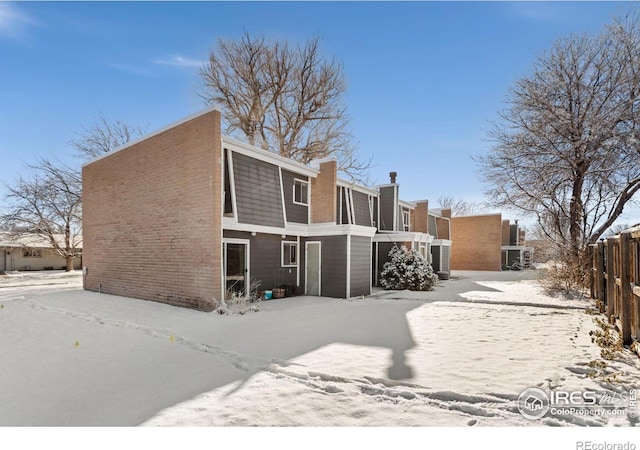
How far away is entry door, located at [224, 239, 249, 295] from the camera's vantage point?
11.2 meters

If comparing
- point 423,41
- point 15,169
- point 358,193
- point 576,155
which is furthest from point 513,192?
point 15,169

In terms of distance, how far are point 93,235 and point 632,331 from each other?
17.9 m

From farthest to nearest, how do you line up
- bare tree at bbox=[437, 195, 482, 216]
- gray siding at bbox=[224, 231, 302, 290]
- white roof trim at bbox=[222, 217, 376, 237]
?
bare tree at bbox=[437, 195, 482, 216], white roof trim at bbox=[222, 217, 376, 237], gray siding at bbox=[224, 231, 302, 290]

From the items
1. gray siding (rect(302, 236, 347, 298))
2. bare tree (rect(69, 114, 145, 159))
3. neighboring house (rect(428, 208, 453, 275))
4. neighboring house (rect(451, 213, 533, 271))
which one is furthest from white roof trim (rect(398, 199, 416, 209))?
bare tree (rect(69, 114, 145, 159))

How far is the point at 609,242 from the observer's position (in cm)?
768

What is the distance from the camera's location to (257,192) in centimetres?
1198

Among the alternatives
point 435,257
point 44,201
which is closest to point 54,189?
point 44,201

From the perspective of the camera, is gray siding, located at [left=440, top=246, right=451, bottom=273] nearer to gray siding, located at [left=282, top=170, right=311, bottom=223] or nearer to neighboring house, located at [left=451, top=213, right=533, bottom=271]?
neighboring house, located at [left=451, top=213, right=533, bottom=271]

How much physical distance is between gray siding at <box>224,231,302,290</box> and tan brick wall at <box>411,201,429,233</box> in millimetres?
12141

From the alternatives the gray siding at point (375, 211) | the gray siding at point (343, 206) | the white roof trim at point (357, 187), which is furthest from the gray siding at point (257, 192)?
the gray siding at point (375, 211)

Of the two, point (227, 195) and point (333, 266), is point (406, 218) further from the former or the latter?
point (227, 195)

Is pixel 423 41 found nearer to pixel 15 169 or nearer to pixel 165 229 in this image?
pixel 165 229

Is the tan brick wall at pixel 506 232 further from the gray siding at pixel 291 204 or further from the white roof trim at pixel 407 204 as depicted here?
the gray siding at pixel 291 204

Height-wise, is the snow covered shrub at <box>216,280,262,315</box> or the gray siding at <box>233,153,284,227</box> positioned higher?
the gray siding at <box>233,153,284,227</box>
